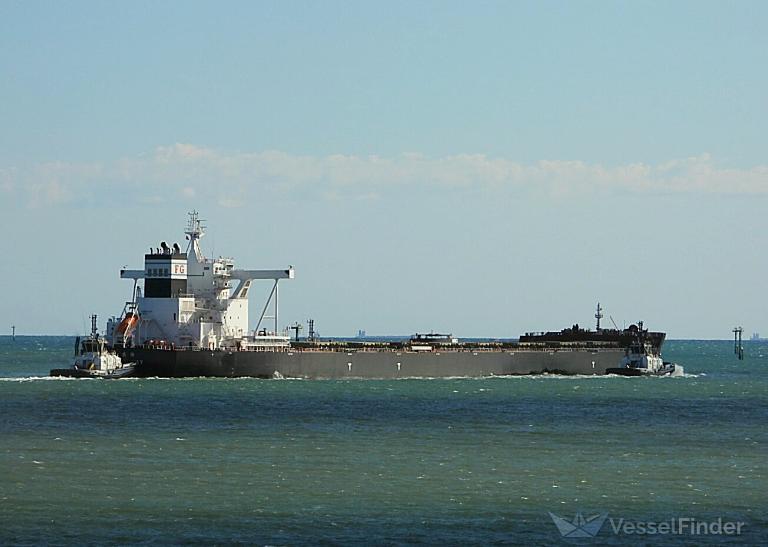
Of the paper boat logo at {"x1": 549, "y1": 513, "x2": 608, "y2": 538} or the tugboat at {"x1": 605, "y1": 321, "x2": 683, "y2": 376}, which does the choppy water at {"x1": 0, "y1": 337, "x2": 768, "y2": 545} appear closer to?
the paper boat logo at {"x1": 549, "y1": 513, "x2": 608, "y2": 538}

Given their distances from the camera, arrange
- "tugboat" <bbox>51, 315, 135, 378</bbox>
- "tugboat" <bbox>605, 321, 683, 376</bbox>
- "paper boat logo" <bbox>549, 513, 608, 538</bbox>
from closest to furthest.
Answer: "paper boat logo" <bbox>549, 513, 608, 538</bbox>, "tugboat" <bbox>51, 315, 135, 378</bbox>, "tugboat" <bbox>605, 321, 683, 376</bbox>

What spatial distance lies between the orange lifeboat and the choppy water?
9498 millimetres

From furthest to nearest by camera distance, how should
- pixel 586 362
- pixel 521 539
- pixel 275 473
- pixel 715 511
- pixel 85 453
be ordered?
pixel 586 362 < pixel 85 453 < pixel 275 473 < pixel 715 511 < pixel 521 539

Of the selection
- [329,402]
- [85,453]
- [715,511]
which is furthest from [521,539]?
[329,402]

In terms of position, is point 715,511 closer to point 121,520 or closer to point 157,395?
point 121,520

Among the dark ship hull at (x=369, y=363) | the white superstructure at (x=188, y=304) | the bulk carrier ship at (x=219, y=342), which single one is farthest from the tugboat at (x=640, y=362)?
the white superstructure at (x=188, y=304)

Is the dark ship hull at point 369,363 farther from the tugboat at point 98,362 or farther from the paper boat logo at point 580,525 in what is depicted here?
the paper boat logo at point 580,525

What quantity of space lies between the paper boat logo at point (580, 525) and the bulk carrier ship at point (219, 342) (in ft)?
185

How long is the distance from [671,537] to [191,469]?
17.5 meters

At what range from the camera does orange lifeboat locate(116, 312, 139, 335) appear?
302 ft

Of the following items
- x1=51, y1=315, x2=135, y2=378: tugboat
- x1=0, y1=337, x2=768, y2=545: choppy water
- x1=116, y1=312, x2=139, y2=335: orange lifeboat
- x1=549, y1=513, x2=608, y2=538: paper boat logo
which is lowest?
x1=549, y1=513, x2=608, y2=538: paper boat logo

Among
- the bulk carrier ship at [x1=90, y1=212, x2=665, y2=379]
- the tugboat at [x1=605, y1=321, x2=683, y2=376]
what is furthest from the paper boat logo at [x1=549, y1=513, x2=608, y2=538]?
the tugboat at [x1=605, y1=321, x2=683, y2=376]

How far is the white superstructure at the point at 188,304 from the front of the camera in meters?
94.1

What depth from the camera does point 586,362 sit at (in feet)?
380
